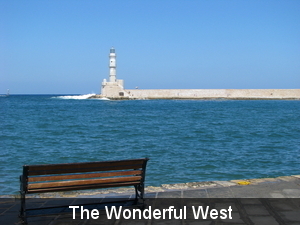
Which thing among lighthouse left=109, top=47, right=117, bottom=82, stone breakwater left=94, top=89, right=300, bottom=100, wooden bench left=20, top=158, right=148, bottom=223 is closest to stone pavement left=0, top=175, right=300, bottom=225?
wooden bench left=20, top=158, right=148, bottom=223

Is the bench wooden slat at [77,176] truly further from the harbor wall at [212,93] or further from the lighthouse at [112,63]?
the harbor wall at [212,93]

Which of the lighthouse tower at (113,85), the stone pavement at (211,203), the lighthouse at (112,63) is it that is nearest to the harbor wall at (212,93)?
the lighthouse tower at (113,85)

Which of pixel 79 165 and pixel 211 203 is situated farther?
pixel 211 203

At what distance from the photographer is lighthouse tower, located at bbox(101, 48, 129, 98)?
206ft

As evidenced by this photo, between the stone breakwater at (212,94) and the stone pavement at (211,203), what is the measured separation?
65.2 meters

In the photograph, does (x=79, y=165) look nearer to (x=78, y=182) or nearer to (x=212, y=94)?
(x=78, y=182)

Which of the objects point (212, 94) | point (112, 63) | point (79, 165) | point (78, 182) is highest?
point (112, 63)

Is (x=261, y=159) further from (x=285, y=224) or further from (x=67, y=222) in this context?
(x=67, y=222)

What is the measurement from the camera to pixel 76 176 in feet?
11.9

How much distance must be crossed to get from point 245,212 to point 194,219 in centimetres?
54

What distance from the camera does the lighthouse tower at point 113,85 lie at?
206ft

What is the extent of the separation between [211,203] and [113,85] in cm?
6234

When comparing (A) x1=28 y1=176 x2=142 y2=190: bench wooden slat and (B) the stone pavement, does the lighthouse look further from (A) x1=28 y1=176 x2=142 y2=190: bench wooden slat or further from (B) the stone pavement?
(A) x1=28 y1=176 x2=142 y2=190: bench wooden slat

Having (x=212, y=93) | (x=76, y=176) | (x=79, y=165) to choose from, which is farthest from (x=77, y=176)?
(x=212, y=93)
